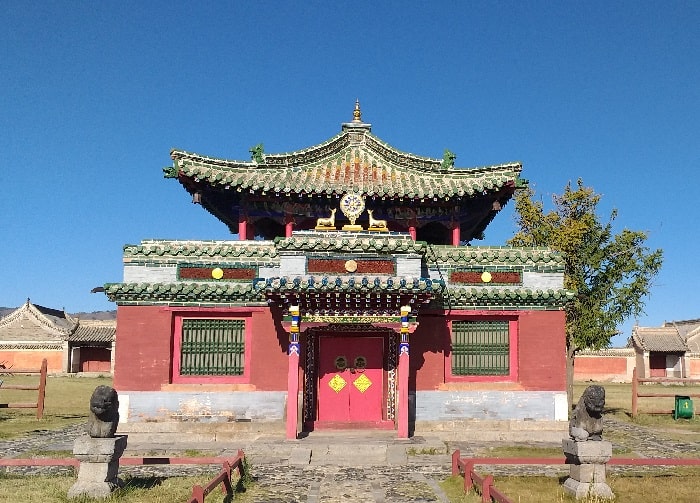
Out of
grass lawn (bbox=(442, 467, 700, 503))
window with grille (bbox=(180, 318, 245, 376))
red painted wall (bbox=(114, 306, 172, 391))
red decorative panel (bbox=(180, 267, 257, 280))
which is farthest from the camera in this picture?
red decorative panel (bbox=(180, 267, 257, 280))

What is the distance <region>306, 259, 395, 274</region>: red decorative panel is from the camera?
15586 mm

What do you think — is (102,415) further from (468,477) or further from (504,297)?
(504,297)

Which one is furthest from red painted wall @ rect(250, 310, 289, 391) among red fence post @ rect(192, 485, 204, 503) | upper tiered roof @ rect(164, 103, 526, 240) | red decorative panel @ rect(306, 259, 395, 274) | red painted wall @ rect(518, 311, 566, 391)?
red fence post @ rect(192, 485, 204, 503)

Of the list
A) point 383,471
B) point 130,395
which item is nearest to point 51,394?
point 130,395

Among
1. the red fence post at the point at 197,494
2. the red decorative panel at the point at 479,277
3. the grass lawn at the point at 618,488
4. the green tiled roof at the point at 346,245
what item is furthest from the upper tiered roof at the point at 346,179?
the red fence post at the point at 197,494

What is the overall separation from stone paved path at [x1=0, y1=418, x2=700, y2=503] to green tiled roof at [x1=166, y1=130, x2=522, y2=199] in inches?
288

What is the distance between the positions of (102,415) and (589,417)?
806 cm

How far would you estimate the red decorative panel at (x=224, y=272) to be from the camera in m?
16.8

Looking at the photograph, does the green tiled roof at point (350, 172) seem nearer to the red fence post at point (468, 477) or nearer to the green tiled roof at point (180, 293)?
the green tiled roof at point (180, 293)

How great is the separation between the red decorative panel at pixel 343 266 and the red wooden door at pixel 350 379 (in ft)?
8.15

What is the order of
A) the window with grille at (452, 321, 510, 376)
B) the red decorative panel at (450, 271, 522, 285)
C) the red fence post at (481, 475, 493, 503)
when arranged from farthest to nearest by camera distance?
the red decorative panel at (450, 271, 522, 285) < the window with grille at (452, 321, 510, 376) < the red fence post at (481, 475, 493, 503)

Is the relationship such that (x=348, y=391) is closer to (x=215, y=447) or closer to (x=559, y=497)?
(x=215, y=447)

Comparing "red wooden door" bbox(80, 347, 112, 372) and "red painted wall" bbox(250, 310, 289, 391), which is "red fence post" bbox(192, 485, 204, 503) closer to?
"red painted wall" bbox(250, 310, 289, 391)

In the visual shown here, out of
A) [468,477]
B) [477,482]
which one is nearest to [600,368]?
[468,477]
